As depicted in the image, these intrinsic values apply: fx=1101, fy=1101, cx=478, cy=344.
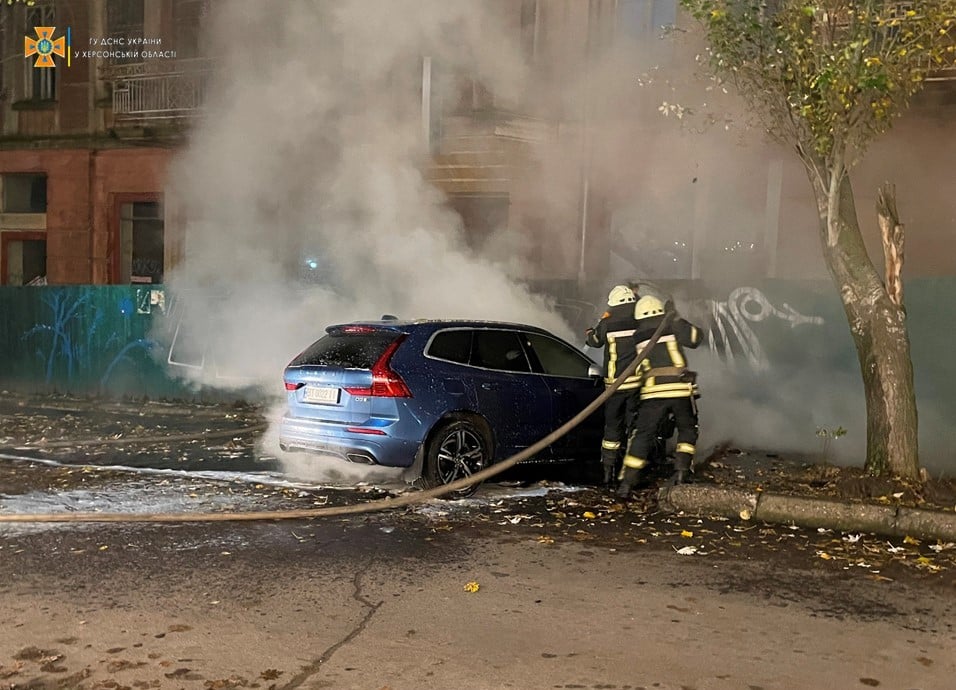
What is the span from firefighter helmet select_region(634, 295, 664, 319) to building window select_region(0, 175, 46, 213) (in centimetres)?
1696

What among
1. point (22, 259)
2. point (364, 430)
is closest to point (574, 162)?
point (364, 430)

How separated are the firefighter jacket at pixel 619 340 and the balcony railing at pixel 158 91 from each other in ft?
40.1

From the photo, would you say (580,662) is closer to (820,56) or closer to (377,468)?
(377,468)

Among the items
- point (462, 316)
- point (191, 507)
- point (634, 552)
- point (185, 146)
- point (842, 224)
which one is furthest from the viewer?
point (185, 146)

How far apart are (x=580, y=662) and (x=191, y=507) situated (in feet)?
13.8

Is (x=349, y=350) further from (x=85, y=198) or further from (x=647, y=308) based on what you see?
(x=85, y=198)

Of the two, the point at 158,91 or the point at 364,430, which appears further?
the point at 158,91

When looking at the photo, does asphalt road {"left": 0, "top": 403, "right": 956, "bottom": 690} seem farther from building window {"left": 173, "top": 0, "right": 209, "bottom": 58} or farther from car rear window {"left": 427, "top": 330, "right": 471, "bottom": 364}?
building window {"left": 173, "top": 0, "right": 209, "bottom": 58}

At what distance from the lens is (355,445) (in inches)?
332

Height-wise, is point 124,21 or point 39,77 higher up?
point 124,21

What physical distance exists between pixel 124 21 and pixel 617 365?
16.0 meters

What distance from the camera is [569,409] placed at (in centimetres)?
945

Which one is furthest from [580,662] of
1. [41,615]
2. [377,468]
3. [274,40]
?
[274,40]

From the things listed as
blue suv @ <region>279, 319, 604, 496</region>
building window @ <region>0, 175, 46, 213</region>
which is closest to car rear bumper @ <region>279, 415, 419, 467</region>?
blue suv @ <region>279, 319, 604, 496</region>
